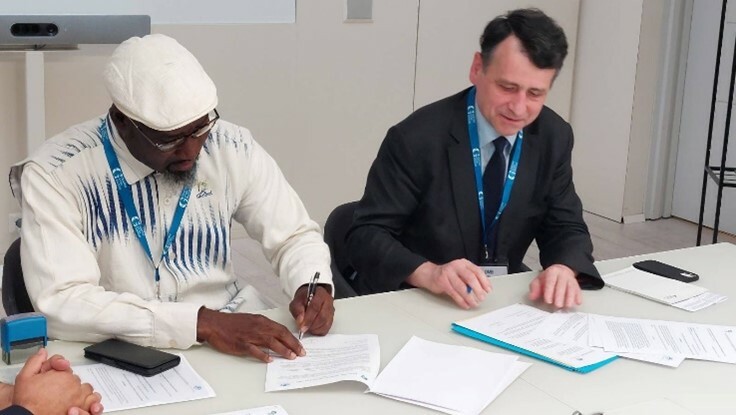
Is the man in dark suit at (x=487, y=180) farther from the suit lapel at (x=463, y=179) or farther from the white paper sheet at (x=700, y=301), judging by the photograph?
the white paper sheet at (x=700, y=301)

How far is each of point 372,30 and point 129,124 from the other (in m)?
3.24

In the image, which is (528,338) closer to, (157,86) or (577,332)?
(577,332)

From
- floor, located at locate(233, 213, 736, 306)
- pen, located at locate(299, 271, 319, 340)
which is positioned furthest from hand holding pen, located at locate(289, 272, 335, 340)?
floor, located at locate(233, 213, 736, 306)

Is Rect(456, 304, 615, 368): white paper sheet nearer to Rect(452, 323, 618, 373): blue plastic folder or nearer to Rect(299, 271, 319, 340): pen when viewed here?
Rect(452, 323, 618, 373): blue plastic folder

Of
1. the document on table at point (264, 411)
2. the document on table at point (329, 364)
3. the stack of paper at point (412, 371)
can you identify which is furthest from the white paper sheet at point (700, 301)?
the document on table at point (264, 411)

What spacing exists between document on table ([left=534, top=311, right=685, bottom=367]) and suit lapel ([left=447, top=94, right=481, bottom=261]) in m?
0.48

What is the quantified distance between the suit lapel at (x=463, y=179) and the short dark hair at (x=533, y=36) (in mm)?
200

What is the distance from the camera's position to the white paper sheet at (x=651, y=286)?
230 centimetres

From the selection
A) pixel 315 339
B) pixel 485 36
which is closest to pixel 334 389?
pixel 315 339

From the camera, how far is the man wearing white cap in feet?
6.15

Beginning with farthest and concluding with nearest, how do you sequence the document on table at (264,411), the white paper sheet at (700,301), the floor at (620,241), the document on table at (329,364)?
the floor at (620,241) < the white paper sheet at (700,301) < the document on table at (329,364) < the document on table at (264,411)

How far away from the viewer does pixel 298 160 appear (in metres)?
5.12

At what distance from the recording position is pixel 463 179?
100 inches

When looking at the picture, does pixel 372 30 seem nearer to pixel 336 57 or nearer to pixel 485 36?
pixel 336 57
